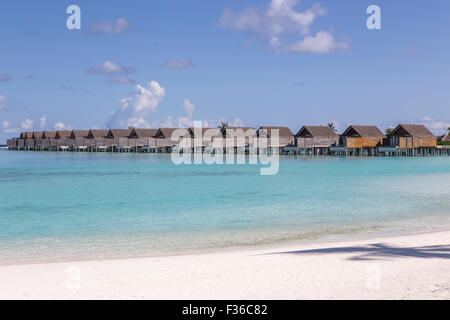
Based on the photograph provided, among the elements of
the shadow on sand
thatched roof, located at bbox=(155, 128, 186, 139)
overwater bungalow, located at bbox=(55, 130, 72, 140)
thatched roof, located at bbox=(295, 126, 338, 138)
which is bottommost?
the shadow on sand

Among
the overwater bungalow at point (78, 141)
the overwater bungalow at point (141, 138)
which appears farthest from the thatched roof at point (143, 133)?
the overwater bungalow at point (78, 141)

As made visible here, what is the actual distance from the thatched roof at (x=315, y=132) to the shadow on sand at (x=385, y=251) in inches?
2602

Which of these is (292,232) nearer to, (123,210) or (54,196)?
(123,210)

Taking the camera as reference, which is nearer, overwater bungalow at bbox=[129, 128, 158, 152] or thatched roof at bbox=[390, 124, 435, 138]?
thatched roof at bbox=[390, 124, 435, 138]

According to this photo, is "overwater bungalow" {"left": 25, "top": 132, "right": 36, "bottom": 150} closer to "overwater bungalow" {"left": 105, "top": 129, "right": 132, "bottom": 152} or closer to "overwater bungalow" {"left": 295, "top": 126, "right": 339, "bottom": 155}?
"overwater bungalow" {"left": 105, "top": 129, "right": 132, "bottom": 152}

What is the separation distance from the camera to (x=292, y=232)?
13367 millimetres

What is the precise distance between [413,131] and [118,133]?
57921 mm

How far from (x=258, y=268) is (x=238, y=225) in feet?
24.4

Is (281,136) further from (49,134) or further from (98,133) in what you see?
(49,134)

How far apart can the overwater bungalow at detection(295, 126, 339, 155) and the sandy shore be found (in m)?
65.4

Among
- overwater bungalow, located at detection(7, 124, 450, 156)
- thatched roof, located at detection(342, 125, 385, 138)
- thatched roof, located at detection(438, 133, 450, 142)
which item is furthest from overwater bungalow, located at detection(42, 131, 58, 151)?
thatched roof, located at detection(438, 133, 450, 142)

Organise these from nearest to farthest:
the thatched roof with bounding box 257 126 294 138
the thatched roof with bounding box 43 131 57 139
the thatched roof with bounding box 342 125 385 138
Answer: the thatched roof with bounding box 342 125 385 138, the thatched roof with bounding box 257 126 294 138, the thatched roof with bounding box 43 131 57 139

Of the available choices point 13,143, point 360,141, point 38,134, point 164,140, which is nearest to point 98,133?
point 164,140

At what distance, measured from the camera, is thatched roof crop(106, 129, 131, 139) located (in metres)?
99.8
